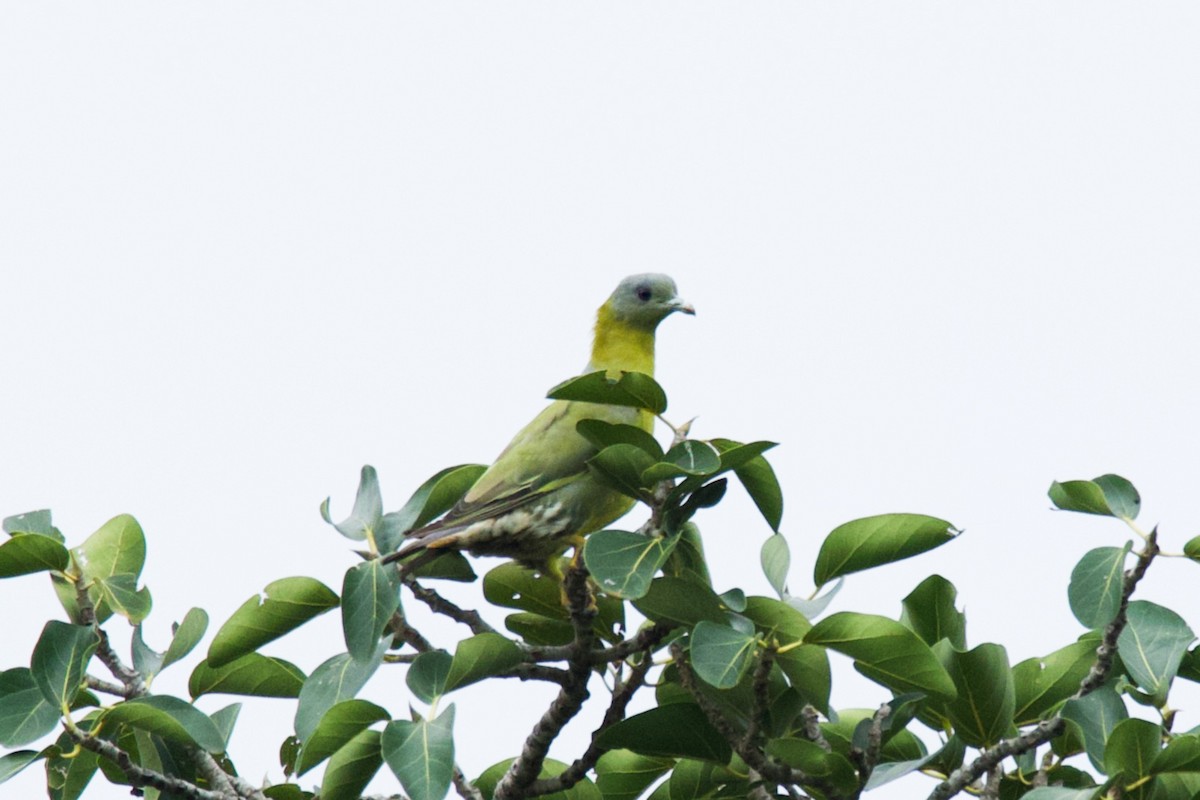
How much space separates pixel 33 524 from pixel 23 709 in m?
0.63

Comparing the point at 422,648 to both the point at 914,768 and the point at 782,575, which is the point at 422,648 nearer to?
the point at 782,575

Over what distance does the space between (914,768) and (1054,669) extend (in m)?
0.61

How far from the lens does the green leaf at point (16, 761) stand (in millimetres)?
3850

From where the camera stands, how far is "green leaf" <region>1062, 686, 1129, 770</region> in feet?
11.7

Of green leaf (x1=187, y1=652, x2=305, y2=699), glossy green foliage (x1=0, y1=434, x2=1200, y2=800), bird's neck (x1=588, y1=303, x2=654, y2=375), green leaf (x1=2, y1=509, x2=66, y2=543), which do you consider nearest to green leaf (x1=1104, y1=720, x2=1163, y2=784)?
glossy green foliage (x1=0, y1=434, x2=1200, y2=800)

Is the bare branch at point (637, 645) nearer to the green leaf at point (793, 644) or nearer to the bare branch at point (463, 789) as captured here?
the green leaf at point (793, 644)

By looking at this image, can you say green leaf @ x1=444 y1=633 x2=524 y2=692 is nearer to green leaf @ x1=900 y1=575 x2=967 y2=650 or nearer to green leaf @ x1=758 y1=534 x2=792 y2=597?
green leaf @ x1=758 y1=534 x2=792 y2=597

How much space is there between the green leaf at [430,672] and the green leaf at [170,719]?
1.96 feet

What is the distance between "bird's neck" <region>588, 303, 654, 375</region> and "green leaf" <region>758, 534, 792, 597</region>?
7.48 ft

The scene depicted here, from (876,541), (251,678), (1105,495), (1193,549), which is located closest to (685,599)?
(876,541)

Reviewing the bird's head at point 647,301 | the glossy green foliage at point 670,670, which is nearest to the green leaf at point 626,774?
the glossy green foliage at point 670,670

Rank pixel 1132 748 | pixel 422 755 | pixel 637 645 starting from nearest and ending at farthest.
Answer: pixel 1132 748, pixel 422 755, pixel 637 645

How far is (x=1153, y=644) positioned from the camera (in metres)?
3.74

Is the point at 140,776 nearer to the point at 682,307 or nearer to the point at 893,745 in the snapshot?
the point at 893,745
